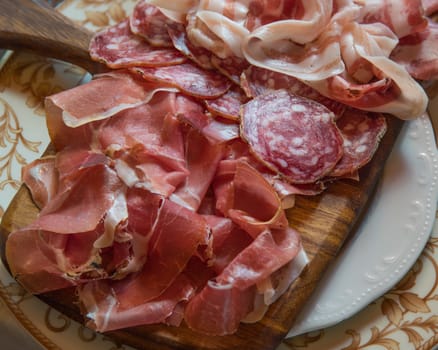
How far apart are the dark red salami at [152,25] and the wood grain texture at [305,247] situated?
425mm

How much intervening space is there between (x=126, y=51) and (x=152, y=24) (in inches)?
3.4

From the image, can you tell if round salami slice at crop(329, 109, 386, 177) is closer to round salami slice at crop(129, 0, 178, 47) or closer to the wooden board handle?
round salami slice at crop(129, 0, 178, 47)

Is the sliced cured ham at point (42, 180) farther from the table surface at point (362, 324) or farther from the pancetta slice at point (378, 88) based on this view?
the pancetta slice at point (378, 88)

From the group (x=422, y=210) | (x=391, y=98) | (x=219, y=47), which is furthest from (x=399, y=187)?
(x=219, y=47)

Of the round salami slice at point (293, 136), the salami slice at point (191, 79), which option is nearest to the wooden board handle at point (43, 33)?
the salami slice at point (191, 79)

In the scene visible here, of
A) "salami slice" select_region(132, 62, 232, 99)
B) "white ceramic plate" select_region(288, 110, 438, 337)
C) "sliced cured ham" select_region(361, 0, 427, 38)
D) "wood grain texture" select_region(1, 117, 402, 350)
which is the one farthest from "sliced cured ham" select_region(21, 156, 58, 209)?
"sliced cured ham" select_region(361, 0, 427, 38)

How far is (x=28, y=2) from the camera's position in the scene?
4.92 ft

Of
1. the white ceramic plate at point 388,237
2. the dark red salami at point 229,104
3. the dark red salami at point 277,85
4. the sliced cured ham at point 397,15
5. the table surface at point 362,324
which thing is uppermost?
the sliced cured ham at point 397,15

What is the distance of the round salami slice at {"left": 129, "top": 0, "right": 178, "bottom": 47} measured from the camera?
1.39 meters

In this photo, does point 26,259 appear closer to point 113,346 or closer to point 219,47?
point 113,346

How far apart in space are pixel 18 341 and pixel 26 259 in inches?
8.1

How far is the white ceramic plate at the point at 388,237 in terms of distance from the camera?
1.21 metres

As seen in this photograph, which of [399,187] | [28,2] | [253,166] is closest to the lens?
[253,166]

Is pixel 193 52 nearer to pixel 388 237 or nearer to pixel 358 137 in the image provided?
pixel 358 137
